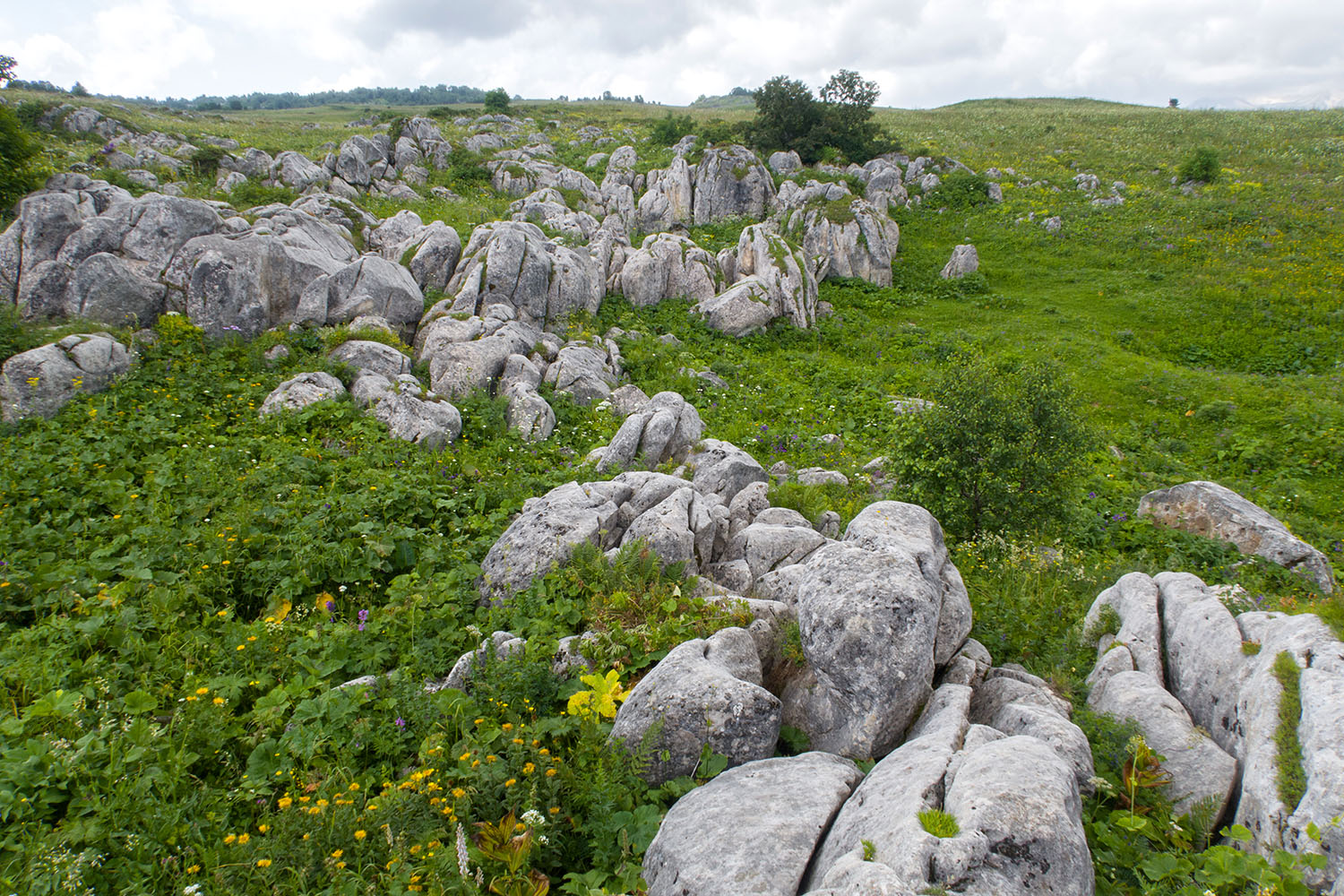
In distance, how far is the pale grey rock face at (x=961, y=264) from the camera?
3622 centimetres

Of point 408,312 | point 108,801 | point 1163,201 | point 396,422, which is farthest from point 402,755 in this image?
point 1163,201

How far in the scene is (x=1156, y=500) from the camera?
52.8ft

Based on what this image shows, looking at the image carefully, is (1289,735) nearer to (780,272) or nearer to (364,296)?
(364,296)

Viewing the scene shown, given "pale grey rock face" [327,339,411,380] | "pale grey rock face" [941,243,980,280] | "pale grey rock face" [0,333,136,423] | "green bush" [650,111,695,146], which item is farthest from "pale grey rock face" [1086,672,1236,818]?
"green bush" [650,111,695,146]

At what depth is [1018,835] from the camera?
431cm

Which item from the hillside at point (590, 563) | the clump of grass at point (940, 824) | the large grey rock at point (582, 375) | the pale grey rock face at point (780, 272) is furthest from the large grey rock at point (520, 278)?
the clump of grass at point (940, 824)

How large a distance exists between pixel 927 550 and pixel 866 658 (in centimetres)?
214

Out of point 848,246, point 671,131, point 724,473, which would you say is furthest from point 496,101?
point 724,473

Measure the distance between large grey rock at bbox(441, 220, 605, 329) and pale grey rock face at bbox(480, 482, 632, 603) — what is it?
1263 cm

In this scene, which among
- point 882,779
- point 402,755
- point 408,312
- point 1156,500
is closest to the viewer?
point 882,779

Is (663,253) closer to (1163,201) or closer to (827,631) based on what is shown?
(827,631)

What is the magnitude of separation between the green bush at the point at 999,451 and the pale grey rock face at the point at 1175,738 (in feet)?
18.2

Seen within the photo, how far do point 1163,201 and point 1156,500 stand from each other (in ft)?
131

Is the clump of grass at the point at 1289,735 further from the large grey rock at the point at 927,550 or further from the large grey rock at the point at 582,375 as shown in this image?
the large grey rock at the point at 582,375
